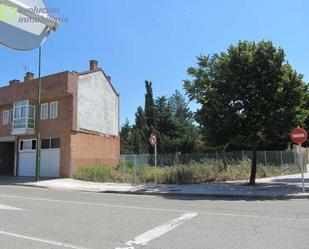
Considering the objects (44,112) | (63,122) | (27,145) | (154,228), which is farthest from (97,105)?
(154,228)

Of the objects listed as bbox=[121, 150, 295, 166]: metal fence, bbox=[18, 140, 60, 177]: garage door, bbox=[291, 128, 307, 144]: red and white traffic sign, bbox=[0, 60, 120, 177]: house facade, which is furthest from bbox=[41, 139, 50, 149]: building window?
bbox=[291, 128, 307, 144]: red and white traffic sign

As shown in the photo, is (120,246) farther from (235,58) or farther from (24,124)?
(24,124)

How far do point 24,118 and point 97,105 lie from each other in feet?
21.8

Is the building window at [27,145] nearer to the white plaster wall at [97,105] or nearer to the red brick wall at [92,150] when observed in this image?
the red brick wall at [92,150]

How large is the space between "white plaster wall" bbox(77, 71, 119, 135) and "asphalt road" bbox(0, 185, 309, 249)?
22.8m

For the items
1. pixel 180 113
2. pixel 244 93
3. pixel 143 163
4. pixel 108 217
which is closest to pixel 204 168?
pixel 143 163

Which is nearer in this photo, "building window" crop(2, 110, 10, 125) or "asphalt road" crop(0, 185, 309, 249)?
"asphalt road" crop(0, 185, 309, 249)

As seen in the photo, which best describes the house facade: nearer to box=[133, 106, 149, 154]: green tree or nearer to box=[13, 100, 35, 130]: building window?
box=[13, 100, 35, 130]: building window

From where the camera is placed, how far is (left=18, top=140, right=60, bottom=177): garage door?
33500mm

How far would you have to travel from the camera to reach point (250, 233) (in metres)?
8.21

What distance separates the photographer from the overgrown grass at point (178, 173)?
1024 inches

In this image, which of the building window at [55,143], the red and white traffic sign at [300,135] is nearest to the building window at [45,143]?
the building window at [55,143]

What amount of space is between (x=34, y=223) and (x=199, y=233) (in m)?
4.12
